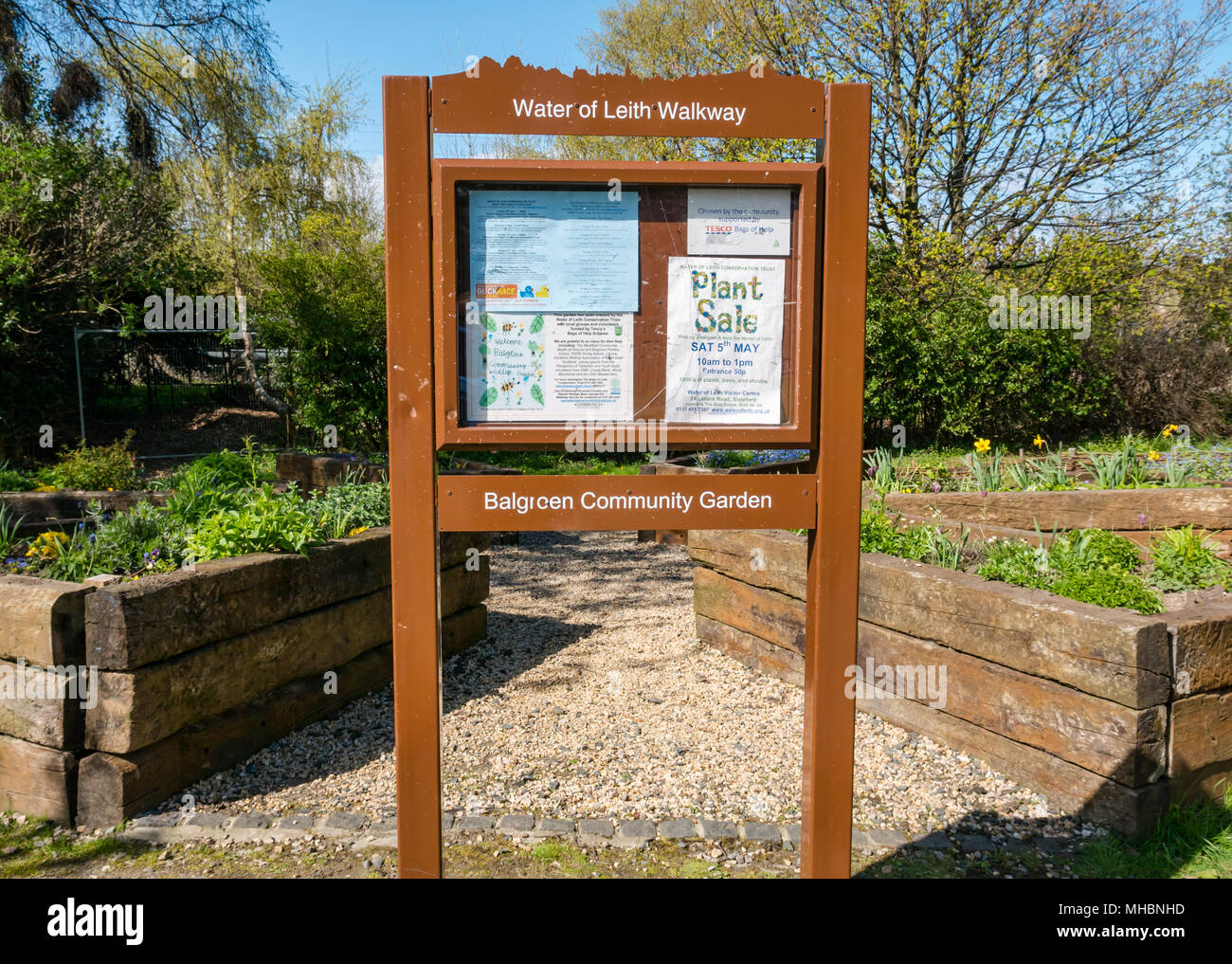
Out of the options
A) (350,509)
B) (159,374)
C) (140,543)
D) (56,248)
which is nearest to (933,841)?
(350,509)

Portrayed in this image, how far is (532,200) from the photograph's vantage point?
2.20 meters

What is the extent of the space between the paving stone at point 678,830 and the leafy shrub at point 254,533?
2.16 m

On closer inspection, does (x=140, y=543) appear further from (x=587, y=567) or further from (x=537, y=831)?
(x=587, y=567)

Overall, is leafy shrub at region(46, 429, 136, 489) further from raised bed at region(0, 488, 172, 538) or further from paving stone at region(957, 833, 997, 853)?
paving stone at region(957, 833, 997, 853)

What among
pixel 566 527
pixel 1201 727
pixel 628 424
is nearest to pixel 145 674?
pixel 566 527

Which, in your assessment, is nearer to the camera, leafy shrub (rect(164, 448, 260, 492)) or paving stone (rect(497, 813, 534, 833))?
paving stone (rect(497, 813, 534, 833))

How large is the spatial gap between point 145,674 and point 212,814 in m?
0.64

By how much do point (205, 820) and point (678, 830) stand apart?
Answer: 74.2 inches

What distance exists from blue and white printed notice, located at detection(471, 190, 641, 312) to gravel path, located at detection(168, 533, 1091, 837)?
2.26 m

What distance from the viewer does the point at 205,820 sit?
11.0 ft

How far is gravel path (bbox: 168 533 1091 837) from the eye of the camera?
11.6ft
